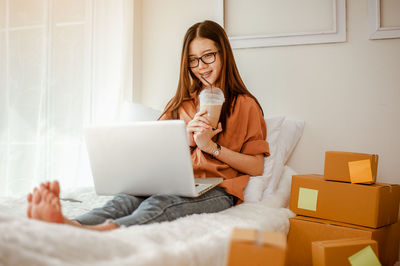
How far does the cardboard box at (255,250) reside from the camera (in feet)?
2.42

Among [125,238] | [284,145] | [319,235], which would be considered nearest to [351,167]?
[319,235]

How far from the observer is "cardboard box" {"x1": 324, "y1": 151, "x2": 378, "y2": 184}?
128cm

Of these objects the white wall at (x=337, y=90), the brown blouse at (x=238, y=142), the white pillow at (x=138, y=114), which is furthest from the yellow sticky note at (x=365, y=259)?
the white pillow at (x=138, y=114)

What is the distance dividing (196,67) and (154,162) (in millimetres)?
702

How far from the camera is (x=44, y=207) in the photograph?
79cm

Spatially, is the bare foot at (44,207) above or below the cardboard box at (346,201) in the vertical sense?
above

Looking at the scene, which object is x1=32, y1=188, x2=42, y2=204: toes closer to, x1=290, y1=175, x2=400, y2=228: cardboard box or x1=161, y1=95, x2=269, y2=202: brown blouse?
x1=161, y1=95, x2=269, y2=202: brown blouse

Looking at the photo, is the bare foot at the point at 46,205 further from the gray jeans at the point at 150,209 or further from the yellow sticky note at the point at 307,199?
the yellow sticky note at the point at 307,199

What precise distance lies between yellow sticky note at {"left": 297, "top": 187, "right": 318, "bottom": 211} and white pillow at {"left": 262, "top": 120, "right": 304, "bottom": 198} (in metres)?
0.21

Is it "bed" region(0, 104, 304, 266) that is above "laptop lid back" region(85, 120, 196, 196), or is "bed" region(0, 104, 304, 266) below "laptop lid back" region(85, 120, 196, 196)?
below

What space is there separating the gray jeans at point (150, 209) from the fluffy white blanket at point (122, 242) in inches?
1.9

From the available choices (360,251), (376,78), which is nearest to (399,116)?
(376,78)

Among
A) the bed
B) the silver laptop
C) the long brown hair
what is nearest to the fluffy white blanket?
the bed

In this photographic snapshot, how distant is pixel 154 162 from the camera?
40.8 inches
